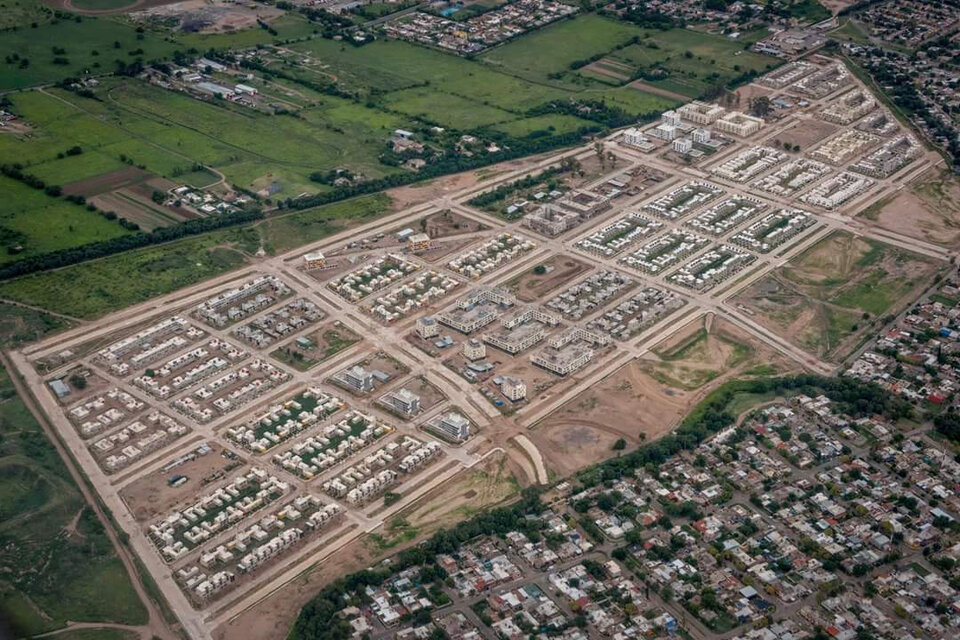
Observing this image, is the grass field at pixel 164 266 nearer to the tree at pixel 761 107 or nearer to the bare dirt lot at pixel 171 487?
the bare dirt lot at pixel 171 487

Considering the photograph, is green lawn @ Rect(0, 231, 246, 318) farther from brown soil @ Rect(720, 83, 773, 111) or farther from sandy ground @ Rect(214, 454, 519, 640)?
brown soil @ Rect(720, 83, 773, 111)

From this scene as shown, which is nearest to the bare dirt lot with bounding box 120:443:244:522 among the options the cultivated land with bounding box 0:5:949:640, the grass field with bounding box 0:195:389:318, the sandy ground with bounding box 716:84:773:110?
the cultivated land with bounding box 0:5:949:640

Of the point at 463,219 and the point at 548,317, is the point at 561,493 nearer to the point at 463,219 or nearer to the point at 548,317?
the point at 548,317

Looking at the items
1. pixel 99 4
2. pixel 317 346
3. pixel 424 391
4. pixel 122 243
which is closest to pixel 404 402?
pixel 424 391

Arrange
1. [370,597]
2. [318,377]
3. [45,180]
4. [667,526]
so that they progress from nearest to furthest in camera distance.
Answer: [370,597] < [667,526] < [318,377] < [45,180]

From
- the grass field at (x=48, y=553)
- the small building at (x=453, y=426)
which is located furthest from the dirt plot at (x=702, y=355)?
the grass field at (x=48, y=553)

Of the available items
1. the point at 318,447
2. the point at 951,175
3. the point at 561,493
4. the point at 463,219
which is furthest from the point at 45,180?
the point at 951,175
